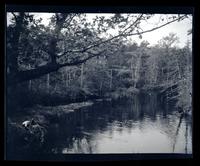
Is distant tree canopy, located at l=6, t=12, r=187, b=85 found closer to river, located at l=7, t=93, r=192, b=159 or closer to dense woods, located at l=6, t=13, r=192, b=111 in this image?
dense woods, located at l=6, t=13, r=192, b=111

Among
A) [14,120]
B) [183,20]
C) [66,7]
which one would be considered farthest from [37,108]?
[183,20]

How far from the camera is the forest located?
191cm

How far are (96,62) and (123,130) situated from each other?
420 mm

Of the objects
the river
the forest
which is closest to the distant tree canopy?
the forest

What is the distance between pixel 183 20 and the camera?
1953mm

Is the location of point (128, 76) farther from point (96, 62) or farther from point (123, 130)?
point (123, 130)

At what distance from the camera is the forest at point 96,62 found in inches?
75.2

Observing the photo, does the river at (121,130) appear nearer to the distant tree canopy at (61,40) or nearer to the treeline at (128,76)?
the treeline at (128,76)

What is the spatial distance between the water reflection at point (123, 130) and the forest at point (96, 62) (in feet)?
0.21

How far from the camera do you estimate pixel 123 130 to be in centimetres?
193

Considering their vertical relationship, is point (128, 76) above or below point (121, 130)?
above

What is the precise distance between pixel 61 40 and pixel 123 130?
0.63m

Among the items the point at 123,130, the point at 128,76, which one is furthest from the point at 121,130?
the point at 128,76

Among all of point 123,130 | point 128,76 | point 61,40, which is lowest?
point 123,130
